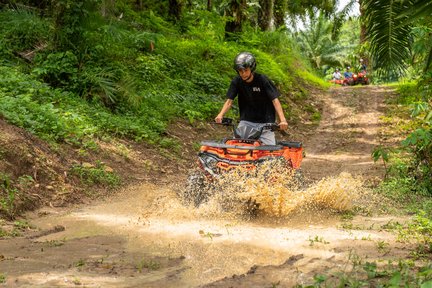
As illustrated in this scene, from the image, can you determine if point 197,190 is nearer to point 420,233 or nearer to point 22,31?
point 420,233

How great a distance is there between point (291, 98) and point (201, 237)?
49.6ft

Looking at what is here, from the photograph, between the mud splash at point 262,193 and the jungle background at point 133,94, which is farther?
the mud splash at point 262,193

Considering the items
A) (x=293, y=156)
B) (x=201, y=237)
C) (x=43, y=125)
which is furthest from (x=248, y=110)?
(x=43, y=125)

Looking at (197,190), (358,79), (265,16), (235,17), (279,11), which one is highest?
(279,11)

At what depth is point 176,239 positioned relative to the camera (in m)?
5.87

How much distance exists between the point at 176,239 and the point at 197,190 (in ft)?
5.10

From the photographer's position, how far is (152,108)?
1372cm

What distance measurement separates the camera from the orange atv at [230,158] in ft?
23.5

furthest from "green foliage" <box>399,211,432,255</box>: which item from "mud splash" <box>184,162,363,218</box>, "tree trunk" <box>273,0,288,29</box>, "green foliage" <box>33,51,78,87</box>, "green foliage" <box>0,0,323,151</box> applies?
"tree trunk" <box>273,0,288,29</box>

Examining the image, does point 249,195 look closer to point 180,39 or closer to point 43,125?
point 43,125

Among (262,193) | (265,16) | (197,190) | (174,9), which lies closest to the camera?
(262,193)

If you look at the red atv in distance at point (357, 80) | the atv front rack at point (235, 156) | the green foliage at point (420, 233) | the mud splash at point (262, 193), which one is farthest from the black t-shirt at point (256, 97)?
the red atv in distance at point (357, 80)

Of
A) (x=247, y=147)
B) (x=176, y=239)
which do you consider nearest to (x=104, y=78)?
(x=247, y=147)

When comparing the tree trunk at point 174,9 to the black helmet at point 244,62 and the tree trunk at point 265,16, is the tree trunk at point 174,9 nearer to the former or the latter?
the tree trunk at point 265,16
